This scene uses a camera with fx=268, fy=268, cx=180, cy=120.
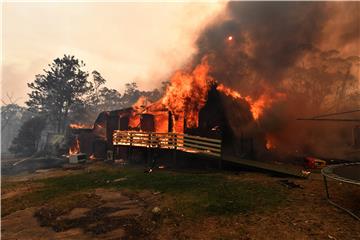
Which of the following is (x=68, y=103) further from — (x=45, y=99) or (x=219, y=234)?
(x=219, y=234)

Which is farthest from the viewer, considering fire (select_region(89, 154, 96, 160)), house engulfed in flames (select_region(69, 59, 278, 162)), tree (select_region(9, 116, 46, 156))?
tree (select_region(9, 116, 46, 156))

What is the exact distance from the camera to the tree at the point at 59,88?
2539 inches

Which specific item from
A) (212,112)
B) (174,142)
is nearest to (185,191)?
(174,142)

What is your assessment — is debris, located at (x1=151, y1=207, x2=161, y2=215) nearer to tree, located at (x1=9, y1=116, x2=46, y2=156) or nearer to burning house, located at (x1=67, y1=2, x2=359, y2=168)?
burning house, located at (x1=67, y1=2, x2=359, y2=168)

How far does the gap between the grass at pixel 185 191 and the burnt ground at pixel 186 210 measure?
4 centimetres

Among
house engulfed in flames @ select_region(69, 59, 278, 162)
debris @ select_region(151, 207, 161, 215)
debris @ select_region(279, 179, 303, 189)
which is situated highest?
house engulfed in flames @ select_region(69, 59, 278, 162)

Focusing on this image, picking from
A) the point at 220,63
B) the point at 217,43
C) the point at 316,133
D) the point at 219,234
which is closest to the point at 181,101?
the point at 220,63

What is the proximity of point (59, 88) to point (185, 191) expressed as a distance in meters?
60.0

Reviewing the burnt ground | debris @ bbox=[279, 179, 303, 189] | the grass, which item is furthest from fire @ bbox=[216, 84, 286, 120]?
debris @ bbox=[279, 179, 303, 189]

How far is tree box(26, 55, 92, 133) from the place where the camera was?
64.5m

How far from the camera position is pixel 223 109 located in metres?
24.3

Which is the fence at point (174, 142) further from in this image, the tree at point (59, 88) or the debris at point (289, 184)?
the tree at point (59, 88)

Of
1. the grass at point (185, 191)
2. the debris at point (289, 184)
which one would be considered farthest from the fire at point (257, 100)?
the debris at point (289, 184)

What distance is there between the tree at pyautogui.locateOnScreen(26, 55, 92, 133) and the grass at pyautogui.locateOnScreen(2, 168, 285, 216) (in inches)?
1959
